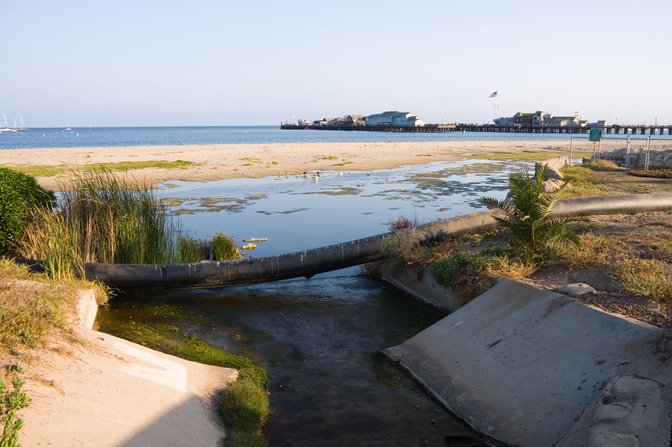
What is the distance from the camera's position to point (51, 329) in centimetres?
830

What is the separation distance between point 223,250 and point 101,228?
3.52m

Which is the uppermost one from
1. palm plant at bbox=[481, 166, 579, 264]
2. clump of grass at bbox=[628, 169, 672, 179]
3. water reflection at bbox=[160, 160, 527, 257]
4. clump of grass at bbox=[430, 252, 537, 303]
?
palm plant at bbox=[481, 166, 579, 264]

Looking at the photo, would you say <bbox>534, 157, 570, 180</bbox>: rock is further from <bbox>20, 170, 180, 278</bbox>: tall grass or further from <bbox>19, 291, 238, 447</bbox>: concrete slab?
<bbox>19, 291, 238, 447</bbox>: concrete slab

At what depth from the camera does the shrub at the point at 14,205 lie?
13.9 m

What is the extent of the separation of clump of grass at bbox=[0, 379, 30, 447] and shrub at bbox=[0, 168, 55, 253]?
8.92 meters

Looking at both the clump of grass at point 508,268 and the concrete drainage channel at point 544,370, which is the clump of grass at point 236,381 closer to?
the concrete drainage channel at point 544,370

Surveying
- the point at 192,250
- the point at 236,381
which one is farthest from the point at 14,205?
the point at 236,381

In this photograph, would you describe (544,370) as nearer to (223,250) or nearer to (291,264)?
(291,264)

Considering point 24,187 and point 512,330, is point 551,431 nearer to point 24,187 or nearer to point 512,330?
point 512,330

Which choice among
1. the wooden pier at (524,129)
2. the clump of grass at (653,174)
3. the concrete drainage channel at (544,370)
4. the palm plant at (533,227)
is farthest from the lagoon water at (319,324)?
the wooden pier at (524,129)

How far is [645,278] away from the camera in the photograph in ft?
32.3

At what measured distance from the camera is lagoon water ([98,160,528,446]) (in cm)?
835

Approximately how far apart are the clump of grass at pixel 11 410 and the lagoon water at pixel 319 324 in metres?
3.27

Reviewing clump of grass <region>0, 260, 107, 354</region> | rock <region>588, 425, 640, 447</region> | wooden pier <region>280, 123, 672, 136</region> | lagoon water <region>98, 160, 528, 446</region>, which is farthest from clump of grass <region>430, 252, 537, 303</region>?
wooden pier <region>280, 123, 672, 136</region>
